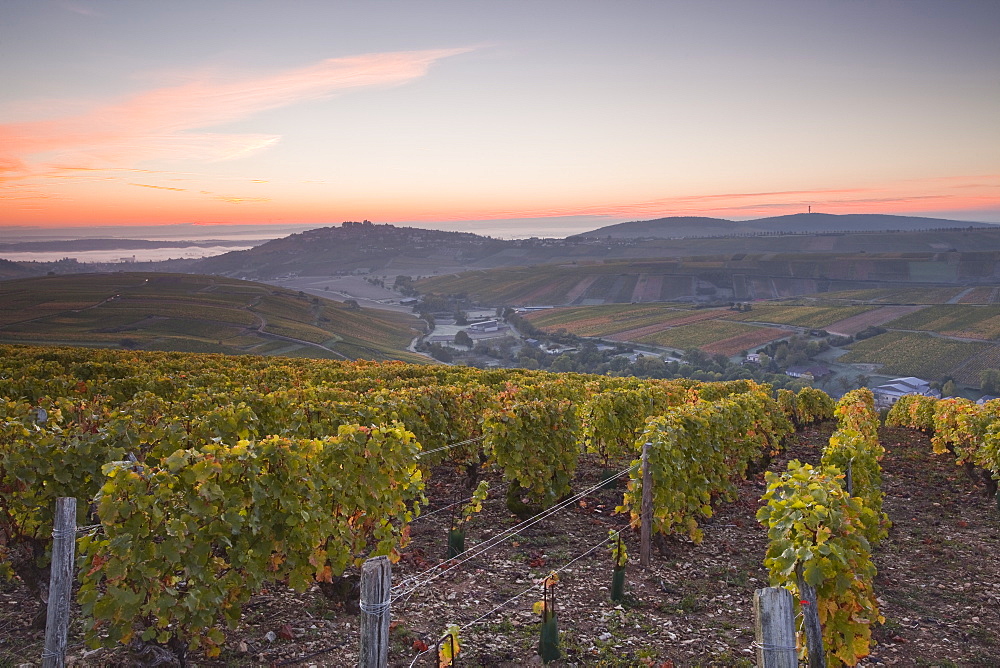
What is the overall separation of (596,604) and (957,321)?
122 metres

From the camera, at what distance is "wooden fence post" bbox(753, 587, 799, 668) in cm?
337

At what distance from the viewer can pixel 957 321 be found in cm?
10194

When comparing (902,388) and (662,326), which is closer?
(902,388)

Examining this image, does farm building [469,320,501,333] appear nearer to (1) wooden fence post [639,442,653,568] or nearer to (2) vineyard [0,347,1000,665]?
(2) vineyard [0,347,1000,665]

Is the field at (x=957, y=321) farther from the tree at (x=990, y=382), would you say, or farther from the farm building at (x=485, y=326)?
the farm building at (x=485, y=326)

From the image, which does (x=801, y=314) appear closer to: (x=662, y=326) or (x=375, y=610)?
→ (x=662, y=326)

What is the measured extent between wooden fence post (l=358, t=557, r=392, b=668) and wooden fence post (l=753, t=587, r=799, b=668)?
7.08 feet

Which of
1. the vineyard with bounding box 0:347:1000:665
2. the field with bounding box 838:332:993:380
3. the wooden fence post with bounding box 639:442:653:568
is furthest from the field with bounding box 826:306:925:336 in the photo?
the wooden fence post with bounding box 639:442:653:568

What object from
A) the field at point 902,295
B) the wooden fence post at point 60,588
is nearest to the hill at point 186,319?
the wooden fence post at point 60,588

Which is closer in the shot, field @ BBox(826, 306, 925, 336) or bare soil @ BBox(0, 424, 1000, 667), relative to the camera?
bare soil @ BBox(0, 424, 1000, 667)

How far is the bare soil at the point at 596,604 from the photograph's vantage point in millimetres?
5723

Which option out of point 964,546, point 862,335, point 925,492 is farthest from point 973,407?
point 862,335

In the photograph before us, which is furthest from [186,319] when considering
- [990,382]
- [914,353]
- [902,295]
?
[902,295]

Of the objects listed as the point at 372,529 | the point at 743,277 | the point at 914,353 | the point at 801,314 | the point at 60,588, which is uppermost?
the point at 60,588
